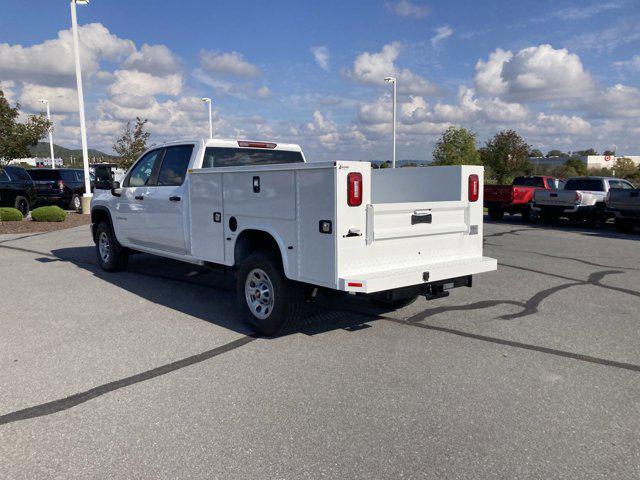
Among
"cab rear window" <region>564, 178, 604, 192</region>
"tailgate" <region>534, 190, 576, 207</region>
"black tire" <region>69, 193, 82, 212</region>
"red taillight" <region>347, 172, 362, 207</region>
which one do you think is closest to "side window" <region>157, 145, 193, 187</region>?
"red taillight" <region>347, 172, 362, 207</region>

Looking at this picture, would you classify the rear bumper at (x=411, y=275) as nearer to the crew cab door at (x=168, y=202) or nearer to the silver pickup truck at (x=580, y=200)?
the crew cab door at (x=168, y=202)

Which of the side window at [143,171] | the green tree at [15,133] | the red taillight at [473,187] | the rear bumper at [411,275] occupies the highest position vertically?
the green tree at [15,133]

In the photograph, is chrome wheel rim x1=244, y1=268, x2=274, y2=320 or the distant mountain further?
the distant mountain

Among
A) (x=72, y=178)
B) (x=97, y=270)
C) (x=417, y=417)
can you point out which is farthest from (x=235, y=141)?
(x=72, y=178)

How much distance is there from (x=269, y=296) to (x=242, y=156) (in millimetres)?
2500

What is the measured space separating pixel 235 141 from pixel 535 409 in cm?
498

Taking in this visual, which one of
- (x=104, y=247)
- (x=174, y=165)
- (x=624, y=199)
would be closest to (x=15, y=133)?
(x=104, y=247)

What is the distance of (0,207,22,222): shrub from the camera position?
54.9 ft

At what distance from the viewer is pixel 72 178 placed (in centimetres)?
2259

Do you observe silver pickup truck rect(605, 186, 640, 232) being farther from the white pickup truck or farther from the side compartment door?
the side compartment door

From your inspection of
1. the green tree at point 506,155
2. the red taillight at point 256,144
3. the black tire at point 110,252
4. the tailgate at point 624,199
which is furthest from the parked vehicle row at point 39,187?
the green tree at point 506,155

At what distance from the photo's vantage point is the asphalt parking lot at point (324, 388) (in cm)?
320

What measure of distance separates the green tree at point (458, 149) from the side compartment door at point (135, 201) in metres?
30.2

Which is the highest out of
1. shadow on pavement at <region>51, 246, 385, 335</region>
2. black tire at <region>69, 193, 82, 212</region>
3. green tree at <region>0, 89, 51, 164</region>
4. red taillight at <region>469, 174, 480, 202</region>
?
green tree at <region>0, 89, 51, 164</region>
